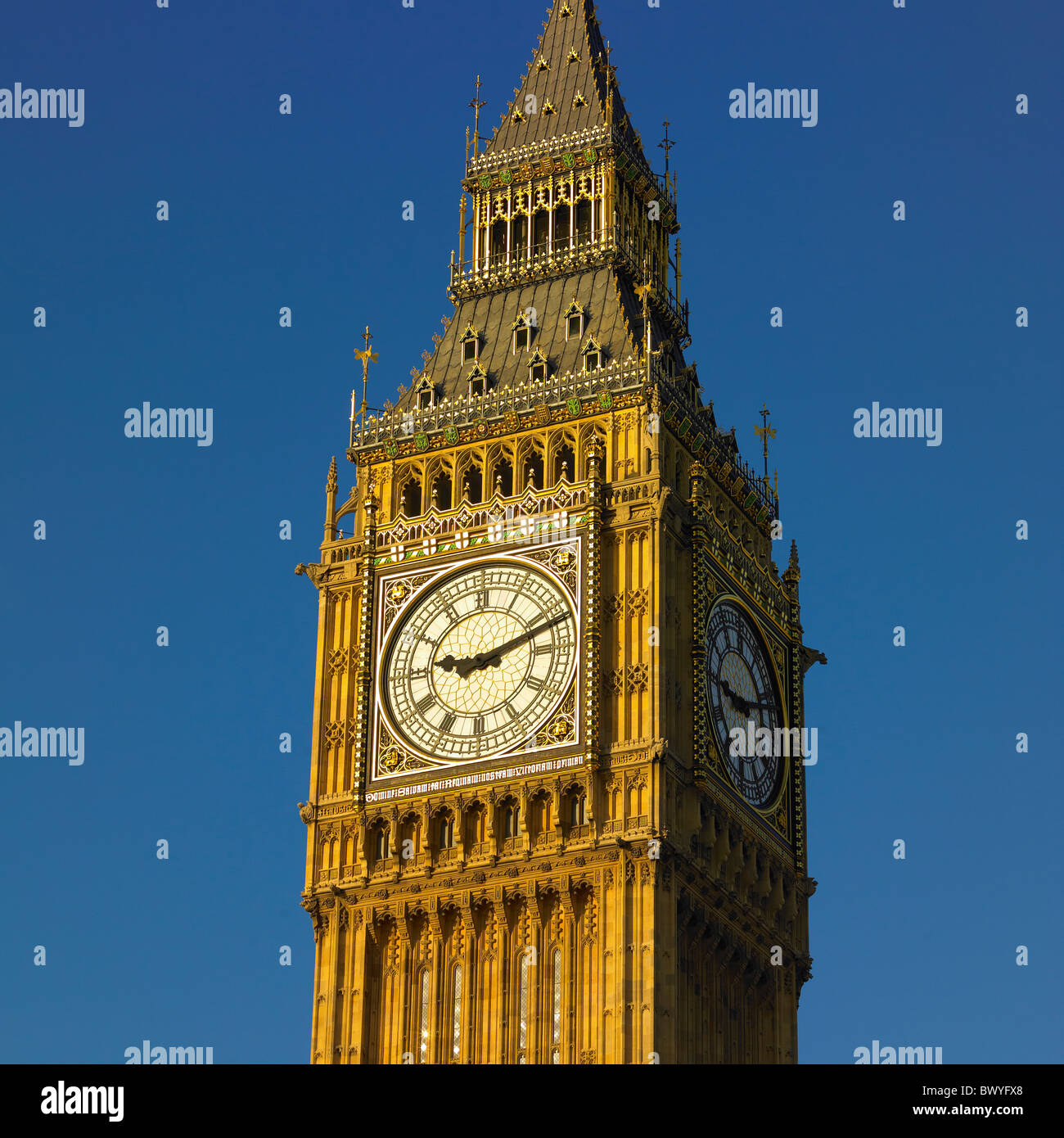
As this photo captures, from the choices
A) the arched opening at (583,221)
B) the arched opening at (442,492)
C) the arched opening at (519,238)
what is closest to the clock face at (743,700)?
the arched opening at (442,492)

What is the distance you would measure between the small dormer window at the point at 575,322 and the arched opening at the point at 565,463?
4.71 metres

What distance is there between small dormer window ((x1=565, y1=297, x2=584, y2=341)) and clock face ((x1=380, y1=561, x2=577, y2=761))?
930cm

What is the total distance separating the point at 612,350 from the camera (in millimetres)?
93125

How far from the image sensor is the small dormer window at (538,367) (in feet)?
306

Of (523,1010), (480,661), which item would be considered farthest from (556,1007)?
(480,661)

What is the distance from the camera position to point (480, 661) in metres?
Result: 87.1

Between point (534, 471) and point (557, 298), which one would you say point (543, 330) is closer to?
point (557, 298)

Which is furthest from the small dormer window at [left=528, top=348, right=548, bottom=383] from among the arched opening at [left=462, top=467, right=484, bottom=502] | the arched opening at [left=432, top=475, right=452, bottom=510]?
the arched opening at [left=432, top=475, right=452, bottom=510]

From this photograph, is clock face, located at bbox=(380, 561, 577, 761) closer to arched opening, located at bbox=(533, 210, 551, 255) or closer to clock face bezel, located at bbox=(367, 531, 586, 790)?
clock face bezel, located at bbox=(367, 531, 586, 790)

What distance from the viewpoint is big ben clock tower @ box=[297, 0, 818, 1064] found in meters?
83.7

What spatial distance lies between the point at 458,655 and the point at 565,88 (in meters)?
22.5
